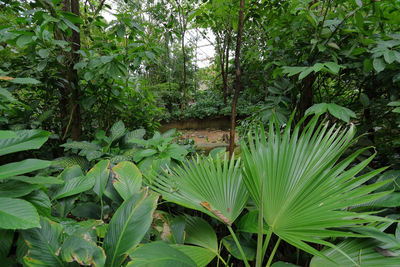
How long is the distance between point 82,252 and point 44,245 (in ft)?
0.45

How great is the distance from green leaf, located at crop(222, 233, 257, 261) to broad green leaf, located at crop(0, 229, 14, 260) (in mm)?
635

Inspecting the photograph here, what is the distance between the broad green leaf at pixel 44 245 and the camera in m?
0.51

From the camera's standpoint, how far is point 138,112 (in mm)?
2342

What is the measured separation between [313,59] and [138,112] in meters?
1.83

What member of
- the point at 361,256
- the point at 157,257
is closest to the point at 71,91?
the point at 157,257

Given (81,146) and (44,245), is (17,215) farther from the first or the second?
(81,146)

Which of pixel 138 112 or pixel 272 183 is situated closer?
pixel 272 183

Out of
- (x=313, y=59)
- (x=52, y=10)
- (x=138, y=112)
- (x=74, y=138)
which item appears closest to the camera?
(x=313, y=59)

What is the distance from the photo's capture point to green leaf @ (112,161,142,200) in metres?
0.79

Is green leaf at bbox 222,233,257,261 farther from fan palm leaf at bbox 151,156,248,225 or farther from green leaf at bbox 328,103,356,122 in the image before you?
green leaf at bbox 328,103,356,122

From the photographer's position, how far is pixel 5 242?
55 centimetres

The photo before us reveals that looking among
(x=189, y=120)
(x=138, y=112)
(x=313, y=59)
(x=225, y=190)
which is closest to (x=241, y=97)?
(x=189, y=120)

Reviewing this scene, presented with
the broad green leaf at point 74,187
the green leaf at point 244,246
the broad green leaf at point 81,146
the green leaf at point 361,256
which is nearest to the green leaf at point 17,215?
the broad green leaf at point 74,187

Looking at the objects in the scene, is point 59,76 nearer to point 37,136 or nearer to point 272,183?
point 37,136
